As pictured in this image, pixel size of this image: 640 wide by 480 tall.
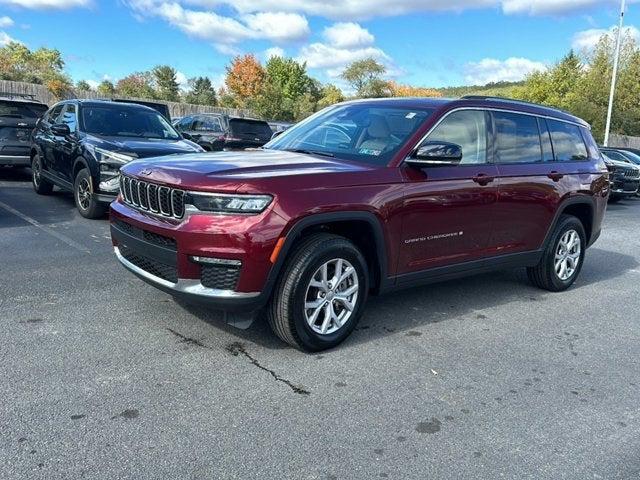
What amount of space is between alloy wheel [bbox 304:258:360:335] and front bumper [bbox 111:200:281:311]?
1.33 feet

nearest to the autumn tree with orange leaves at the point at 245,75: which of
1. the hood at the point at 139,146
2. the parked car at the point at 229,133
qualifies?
the parked car at the point at 229,133

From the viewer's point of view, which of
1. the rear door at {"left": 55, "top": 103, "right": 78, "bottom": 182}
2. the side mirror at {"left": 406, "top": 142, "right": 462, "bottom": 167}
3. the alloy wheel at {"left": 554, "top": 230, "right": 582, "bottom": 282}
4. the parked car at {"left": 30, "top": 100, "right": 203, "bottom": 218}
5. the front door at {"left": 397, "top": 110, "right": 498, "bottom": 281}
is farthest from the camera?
the rear door at {"left": 55, "top": 103, "right": 78, "bottom": 182}

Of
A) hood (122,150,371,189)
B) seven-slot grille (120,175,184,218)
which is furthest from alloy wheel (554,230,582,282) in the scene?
seven-slot grille (120,175,184,218)

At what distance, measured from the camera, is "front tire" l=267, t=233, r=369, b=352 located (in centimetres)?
391

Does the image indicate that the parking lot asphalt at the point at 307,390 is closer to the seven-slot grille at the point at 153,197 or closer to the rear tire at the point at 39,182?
the seven-slot grille at the point at 153,197

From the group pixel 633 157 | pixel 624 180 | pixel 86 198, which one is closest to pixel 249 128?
pixel 86 198

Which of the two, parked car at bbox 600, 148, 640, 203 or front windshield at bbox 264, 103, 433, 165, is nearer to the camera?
front windshield at bbox 264, 103, 433, 165

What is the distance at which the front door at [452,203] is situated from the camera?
453cm

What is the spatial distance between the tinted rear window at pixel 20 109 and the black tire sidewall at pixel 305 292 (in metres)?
10.1

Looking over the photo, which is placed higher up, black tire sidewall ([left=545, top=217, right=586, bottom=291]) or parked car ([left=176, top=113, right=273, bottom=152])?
parked car ([left=176, top=113, right=273, bottom=152])

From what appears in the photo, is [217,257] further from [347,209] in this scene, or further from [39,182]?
[39,182]

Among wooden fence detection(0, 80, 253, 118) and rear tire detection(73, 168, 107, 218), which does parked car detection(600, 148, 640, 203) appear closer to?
rear tire detection(73, 168, 107, 218)

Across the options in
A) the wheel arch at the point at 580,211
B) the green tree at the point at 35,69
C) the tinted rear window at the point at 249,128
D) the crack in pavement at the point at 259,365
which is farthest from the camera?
the green tree at the point at 35,69

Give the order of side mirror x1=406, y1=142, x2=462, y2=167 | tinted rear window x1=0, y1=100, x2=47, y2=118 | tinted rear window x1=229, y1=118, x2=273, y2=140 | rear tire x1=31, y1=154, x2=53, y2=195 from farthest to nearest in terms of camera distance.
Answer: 1. tinted rear window x1=229, y1=118, x2=273, y2=140
2. tinted rear window x1=0, y1=100, x2=47, y2=118
3. rear tire x1=31, y1=154, x2=53, y2=195
4. side mirror x1=406, y1=142, x2=462, y2=167
